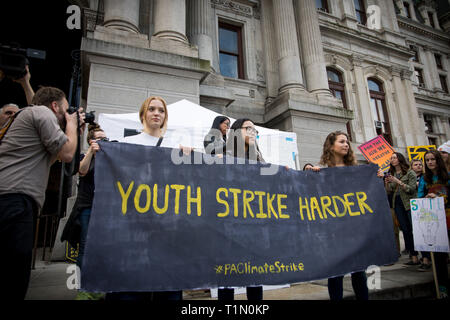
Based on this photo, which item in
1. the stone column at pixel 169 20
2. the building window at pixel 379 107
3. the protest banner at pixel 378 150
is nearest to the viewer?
the protest banner at pixel 378 150

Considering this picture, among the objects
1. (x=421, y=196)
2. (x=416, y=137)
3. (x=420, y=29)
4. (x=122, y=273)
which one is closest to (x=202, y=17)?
(x=421, y=196)

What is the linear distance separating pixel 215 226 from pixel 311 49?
11.9 metres

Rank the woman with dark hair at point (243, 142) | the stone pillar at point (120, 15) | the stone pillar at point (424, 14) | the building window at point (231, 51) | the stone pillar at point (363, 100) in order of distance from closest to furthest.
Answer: the woman with dark hair at point (243, 142)
the stone pillar at point (120, 15)
the building window at point (231, 51)
the stone pillar at point (363, 100)
the stone pillar at point (424, 14)

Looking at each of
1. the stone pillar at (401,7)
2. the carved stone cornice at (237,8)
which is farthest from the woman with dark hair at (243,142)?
the stone pillar at (401,7)

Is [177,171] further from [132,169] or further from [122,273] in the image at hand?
[122,273]

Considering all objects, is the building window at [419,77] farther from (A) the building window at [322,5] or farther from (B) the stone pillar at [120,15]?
(B) the stone pillar at [120,15]

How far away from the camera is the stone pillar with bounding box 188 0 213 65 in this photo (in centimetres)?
980

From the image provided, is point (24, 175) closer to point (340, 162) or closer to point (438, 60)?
point (340, 162)

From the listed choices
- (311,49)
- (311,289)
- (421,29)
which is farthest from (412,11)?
(311,289)

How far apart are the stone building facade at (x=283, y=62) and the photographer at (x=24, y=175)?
5.03m

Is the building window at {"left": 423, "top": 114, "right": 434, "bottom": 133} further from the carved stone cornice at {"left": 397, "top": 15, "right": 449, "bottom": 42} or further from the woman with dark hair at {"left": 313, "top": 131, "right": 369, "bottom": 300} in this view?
the woman with dark hair at {"left": 313, "top": 131, "right": 369, "bottom": 300}

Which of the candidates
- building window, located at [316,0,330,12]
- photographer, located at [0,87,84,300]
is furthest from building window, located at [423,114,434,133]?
photographer, located at [0,87,84,300]

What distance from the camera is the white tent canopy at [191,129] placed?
5035 millimetres
